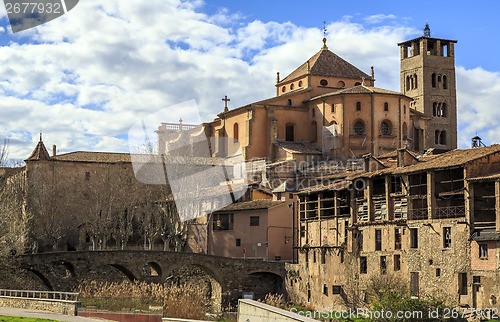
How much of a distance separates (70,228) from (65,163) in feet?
22.6

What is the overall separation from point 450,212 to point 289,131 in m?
32.2

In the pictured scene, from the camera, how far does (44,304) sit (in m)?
33.6

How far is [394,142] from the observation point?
6788 cm

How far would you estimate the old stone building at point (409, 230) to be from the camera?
39.0 meters

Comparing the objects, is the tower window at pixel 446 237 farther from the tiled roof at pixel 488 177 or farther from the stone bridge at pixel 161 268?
the stone bridge at pixel 161 268

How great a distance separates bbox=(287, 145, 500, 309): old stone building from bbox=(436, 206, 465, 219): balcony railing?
5cm

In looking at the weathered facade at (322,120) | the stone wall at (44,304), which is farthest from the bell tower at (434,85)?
the stone wall at (44,304)

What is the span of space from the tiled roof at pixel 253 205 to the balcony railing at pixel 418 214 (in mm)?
15421

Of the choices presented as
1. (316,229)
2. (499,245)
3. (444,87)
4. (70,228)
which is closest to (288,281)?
(316,229)

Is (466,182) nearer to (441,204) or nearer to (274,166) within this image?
(441,204)

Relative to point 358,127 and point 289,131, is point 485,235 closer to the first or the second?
point 358,127

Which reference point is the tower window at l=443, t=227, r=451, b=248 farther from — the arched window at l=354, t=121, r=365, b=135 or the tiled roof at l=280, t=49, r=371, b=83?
the tiled roof at l=280, t=49, r=371, b=83

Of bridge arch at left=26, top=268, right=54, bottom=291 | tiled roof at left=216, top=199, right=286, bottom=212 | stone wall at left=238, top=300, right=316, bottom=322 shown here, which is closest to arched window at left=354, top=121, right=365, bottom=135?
tiled roof at left=216, top=199, right=286, bottom=212

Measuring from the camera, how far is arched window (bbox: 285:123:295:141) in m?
71.8
